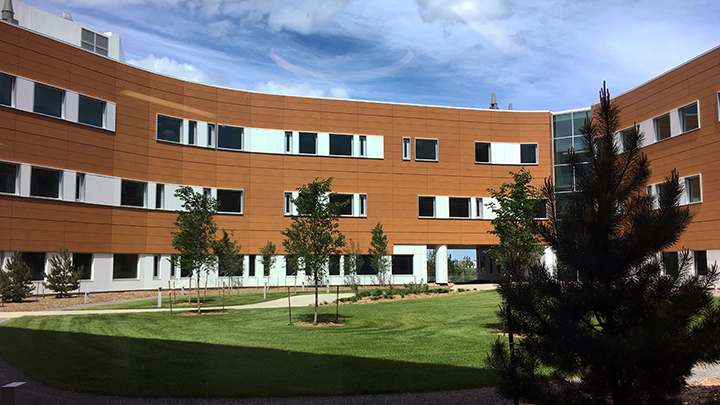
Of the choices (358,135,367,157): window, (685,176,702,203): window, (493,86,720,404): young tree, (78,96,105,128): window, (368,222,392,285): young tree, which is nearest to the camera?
(493,86,720,404): young tree

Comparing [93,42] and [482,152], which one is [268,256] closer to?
[93,42]

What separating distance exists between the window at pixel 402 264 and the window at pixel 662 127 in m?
21.2

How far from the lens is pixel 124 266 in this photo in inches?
1510

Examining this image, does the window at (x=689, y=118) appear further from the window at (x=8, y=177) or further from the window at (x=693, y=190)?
the window at (x=8, y=177)

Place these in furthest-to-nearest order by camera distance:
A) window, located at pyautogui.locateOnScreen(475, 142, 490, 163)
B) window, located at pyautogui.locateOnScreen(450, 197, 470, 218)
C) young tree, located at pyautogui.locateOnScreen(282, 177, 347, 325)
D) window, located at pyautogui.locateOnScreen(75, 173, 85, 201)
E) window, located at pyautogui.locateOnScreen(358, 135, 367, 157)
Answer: window, located at pyautogui.locateOnScreen(475, 142, 490, 163), window, located at pyautogui.locateOnScreen(450, 197, 470, 218), window, located at pyautogui.locateOnScreen(358, 135, 367, 157), window, located at pyautogui.locateOnScreen(75, 173, 85, 201), young tree, located at pyautogui.locateOnScreen(282, 177, 347, 325)

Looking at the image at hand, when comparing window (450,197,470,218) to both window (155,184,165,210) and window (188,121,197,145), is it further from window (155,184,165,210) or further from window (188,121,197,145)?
window (155,184,165,210)

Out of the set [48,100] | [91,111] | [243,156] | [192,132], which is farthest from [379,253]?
[48,100]

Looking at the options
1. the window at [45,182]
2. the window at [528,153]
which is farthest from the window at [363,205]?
the window at [45,182]

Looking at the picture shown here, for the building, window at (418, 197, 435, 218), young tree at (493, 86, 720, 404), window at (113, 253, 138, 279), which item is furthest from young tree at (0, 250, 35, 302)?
young tree at (493, 86, 720, 404)

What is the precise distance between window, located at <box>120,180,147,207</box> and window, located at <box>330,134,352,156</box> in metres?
15.4

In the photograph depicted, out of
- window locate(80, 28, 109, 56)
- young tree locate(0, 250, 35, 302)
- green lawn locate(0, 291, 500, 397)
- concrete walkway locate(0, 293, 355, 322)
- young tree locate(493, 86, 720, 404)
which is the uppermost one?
window locate(80, 28, 109, 56)

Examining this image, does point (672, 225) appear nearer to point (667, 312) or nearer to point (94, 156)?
point (667, 312)

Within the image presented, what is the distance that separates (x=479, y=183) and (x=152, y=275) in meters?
28.4

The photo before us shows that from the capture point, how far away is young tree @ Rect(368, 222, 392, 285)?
146 ft
